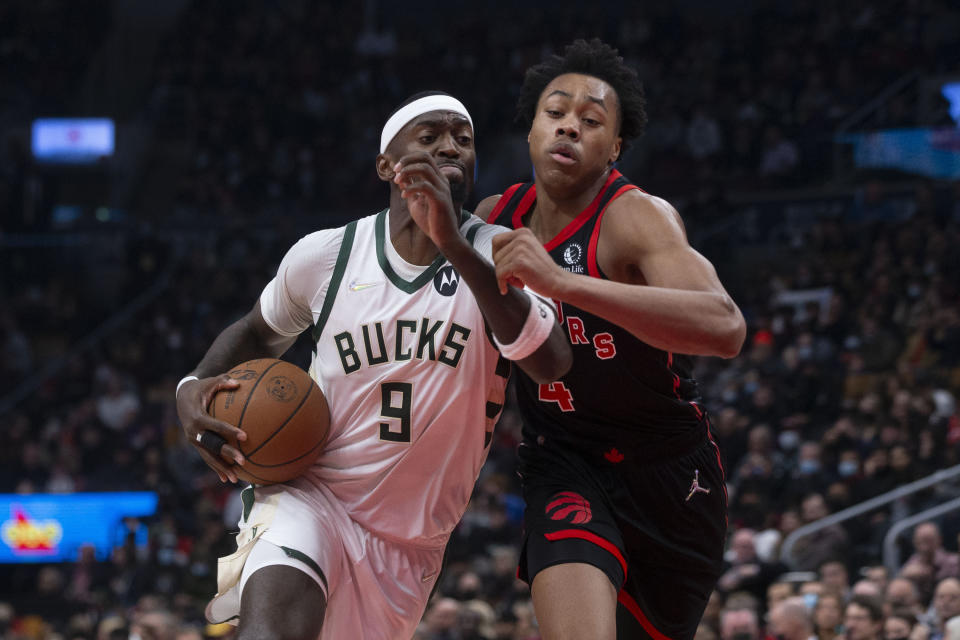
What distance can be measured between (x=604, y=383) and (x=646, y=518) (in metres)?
0.50

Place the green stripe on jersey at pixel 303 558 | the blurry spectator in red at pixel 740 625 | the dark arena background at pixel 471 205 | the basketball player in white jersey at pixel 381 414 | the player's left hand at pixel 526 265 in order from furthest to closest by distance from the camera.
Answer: the dark arena background at pixel 471 205 → the blurry spectator in red at pixel 740 625 → the basketball player in white jersey at pixel 381 414 → the green stripe on jersey at pixel 303 558 → the player's left hand at pixel 526 265

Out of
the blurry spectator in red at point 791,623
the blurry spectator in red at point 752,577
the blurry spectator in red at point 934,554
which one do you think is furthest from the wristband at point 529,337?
the blurry spectator in red at point 934,554

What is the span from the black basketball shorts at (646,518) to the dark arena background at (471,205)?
2729mm

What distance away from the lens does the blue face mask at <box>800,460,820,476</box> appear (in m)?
9.96

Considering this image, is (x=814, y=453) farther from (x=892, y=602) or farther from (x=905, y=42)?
(x=905, y=42)

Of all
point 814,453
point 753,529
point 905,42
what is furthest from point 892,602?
point 905,42

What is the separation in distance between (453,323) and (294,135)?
1606cm

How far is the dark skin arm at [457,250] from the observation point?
3.22 meters

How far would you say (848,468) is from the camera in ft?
31.9

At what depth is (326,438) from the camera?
3822mm

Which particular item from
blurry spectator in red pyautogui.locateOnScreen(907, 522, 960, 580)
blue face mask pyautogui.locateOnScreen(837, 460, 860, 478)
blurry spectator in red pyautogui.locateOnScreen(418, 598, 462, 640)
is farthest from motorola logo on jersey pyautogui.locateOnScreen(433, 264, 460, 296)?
blue face mask pyautogui.locateOnScreen(837, 460, 860, 478)

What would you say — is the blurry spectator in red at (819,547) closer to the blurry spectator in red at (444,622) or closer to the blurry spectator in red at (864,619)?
the blurry spectator in red at (864,619)

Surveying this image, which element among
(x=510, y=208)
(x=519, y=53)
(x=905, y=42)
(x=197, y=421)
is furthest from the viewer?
(x=519, y=53)

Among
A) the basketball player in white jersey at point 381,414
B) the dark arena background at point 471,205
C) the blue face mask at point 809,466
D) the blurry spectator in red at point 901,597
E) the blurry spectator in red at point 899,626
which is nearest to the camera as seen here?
the basketball player in white jersey at point 381,414
